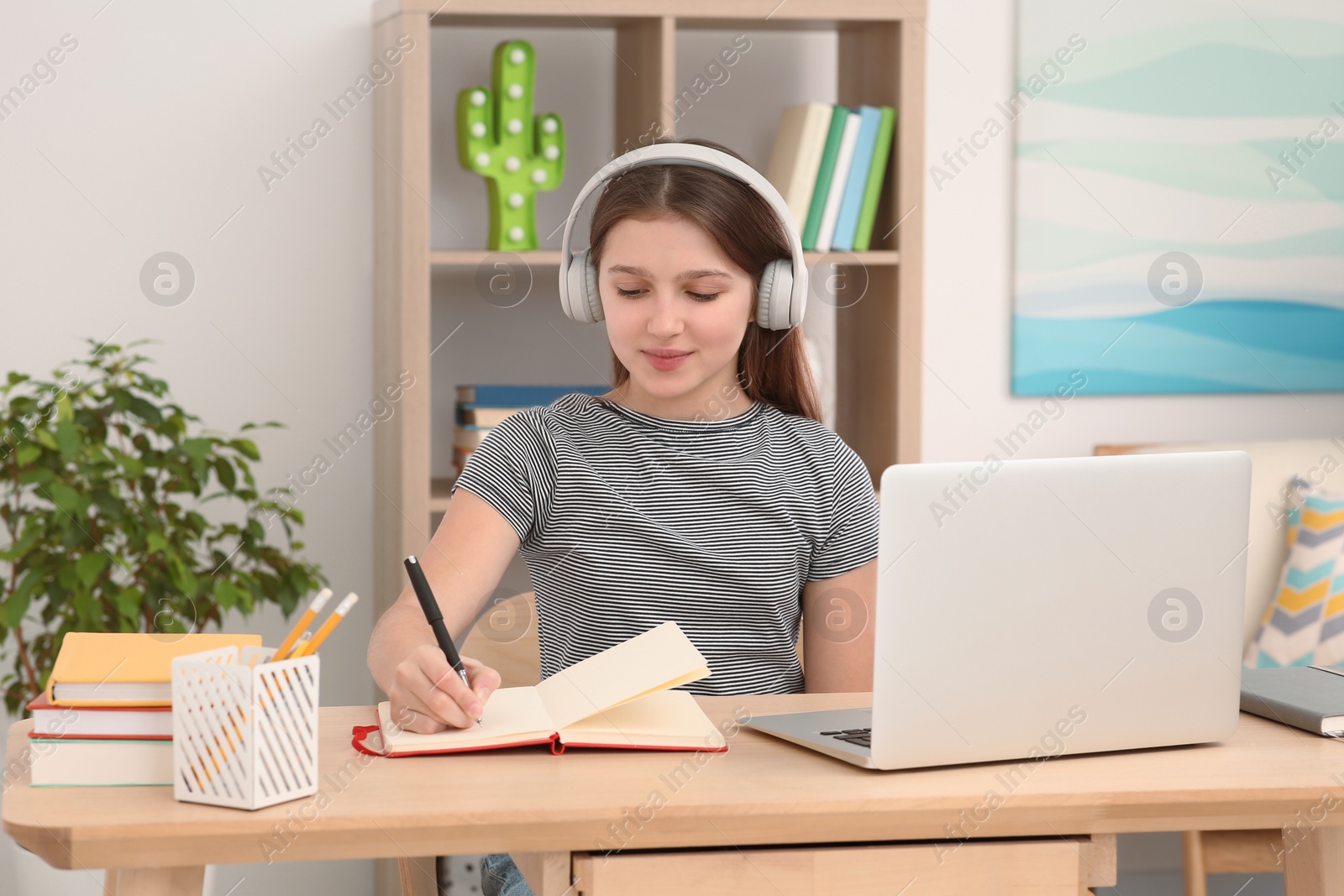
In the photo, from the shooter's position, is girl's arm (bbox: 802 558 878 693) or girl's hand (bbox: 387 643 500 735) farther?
girl's arm (bbox: 802 558 878 693)

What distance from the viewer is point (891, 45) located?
2398 millimetres

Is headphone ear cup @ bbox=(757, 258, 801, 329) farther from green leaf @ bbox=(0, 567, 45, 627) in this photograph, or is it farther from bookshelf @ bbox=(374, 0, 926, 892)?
green leaf @ bbox=(0, 567, 45, 627)

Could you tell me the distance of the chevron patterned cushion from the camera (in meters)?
2.38

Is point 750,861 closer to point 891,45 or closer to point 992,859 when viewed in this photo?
point 992,859

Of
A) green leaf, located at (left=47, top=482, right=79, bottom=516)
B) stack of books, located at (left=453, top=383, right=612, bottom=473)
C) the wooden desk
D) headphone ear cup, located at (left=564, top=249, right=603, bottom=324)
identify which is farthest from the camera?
stack of books, located at (left=453, top=383, right=612, bottom=473)

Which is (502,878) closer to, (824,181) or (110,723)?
(110,723)

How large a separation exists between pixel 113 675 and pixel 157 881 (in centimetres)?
15

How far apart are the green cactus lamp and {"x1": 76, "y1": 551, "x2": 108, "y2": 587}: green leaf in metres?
0.85

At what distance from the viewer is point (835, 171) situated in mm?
2387

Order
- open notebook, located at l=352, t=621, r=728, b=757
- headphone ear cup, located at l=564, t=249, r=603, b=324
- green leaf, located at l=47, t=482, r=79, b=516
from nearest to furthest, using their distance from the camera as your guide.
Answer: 1. open notebook, located at l=352, t=621, r=728, b=757
2. headphone ear cup, located at l=564, t=249, r=603, b=324
3. green leaf, located at l=47, t=482, r=79, b=516

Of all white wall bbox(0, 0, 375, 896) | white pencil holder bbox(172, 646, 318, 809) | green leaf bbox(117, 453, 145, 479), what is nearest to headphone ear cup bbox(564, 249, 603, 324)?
white pencil holder bbox(172, 646, 318, 809)

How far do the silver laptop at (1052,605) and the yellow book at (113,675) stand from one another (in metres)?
0.50

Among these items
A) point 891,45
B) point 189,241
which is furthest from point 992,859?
point 189,241

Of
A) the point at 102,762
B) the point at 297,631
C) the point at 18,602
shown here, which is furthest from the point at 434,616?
the point at 18,602
